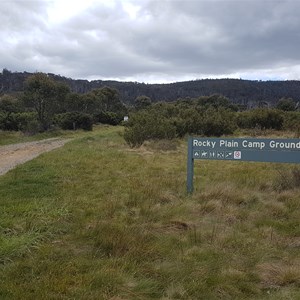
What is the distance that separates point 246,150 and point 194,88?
132615 mm

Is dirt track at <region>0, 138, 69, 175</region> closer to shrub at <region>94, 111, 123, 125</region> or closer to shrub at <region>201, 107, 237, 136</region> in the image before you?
shrub at <region>201, 107, 237, 136</region>

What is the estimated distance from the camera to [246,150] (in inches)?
311

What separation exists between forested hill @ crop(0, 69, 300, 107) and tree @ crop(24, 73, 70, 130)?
230ft

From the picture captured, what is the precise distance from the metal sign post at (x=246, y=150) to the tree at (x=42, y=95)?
1244 inches

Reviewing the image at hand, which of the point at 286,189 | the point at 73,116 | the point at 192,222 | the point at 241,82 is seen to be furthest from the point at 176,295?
the point at 241,82

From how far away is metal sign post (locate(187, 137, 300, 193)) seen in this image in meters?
7.45

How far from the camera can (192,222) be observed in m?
6.16

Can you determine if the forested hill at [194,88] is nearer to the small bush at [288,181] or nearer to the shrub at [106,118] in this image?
the shrub at [106,118]

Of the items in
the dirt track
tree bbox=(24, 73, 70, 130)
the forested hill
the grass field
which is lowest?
the dirt track

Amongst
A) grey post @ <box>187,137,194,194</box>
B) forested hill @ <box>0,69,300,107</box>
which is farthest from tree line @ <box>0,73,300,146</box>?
forested hill @ <box>0,69,300,107</box>

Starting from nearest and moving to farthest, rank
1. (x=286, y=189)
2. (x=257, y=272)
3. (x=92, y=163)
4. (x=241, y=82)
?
(x=257, y=272), (x=286, y=189), (x=92, y=163), (x=241, y=82)

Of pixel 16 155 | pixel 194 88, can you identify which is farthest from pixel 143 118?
pixel 194 88

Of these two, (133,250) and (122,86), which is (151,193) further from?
(122,86)

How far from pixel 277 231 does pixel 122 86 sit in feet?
465
